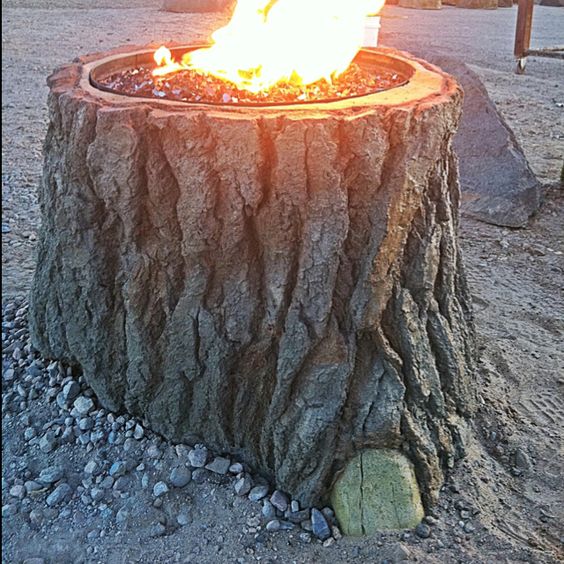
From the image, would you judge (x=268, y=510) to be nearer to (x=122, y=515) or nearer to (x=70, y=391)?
(x=122, y=515)

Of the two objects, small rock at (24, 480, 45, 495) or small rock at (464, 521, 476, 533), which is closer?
small rock at (464, 521, 476, 533)

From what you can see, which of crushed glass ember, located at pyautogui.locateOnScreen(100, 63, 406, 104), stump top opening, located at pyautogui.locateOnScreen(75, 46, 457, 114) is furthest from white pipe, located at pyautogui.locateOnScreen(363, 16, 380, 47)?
crushed glass ember, located at pyautogui.locateOnScreen(100, 63, 406, 104)

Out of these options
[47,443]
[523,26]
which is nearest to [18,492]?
[47,443]

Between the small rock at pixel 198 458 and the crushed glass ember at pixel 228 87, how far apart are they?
3.23ft

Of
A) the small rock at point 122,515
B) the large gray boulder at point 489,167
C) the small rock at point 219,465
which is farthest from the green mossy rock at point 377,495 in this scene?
the large gray boulder at point 489,167

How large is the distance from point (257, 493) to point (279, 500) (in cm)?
6

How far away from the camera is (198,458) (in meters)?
2.05

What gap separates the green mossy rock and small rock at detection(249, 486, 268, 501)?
0.20 m

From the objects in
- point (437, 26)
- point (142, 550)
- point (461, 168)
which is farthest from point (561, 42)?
point (142, 550)

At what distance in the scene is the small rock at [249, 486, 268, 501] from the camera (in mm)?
1980

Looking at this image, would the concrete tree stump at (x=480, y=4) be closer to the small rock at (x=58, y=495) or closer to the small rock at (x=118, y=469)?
the small rock at (x=118, y=469)

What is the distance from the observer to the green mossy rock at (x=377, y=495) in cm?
191

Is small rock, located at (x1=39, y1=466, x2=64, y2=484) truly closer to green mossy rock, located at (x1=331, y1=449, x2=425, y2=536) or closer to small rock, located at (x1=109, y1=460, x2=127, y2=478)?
small rock, located at (x1=109, y1=460, x2=127, y2=478)

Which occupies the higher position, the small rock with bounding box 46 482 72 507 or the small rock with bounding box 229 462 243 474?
the small rock with bounding box 229 462 243 474
